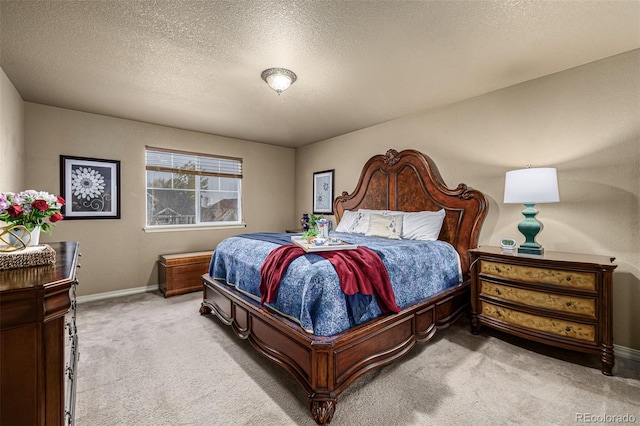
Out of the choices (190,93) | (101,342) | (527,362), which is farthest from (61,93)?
(527,362)

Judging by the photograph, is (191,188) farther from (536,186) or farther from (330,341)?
(536,186)

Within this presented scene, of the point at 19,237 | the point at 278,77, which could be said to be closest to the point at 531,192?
the point at 278,77

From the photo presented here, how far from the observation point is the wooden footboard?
1.78m

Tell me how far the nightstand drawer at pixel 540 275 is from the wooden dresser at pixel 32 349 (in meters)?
3.11

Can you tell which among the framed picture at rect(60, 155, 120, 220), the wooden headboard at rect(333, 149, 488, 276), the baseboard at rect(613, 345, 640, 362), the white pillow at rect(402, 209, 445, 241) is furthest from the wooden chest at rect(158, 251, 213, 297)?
the baseboard at rect(613, 345, 640, 362)

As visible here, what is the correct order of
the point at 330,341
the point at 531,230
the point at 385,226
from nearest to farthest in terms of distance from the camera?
the point at 330,341 → the point at 531,230 → the point at 385,226

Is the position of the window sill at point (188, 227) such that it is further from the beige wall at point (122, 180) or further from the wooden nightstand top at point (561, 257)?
the wooden nightstand top at point (561, 257)

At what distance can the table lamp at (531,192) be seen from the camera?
98.1 inches

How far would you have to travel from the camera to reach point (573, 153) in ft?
8.85

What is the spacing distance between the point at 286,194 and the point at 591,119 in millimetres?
4724

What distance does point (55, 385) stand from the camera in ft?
3.16

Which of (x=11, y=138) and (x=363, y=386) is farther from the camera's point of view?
(x=11, y=138)

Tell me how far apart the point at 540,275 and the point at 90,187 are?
5.33 m

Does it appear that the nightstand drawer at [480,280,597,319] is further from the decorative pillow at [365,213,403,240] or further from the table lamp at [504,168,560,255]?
the decorative pillow at [365,213,403,240]
